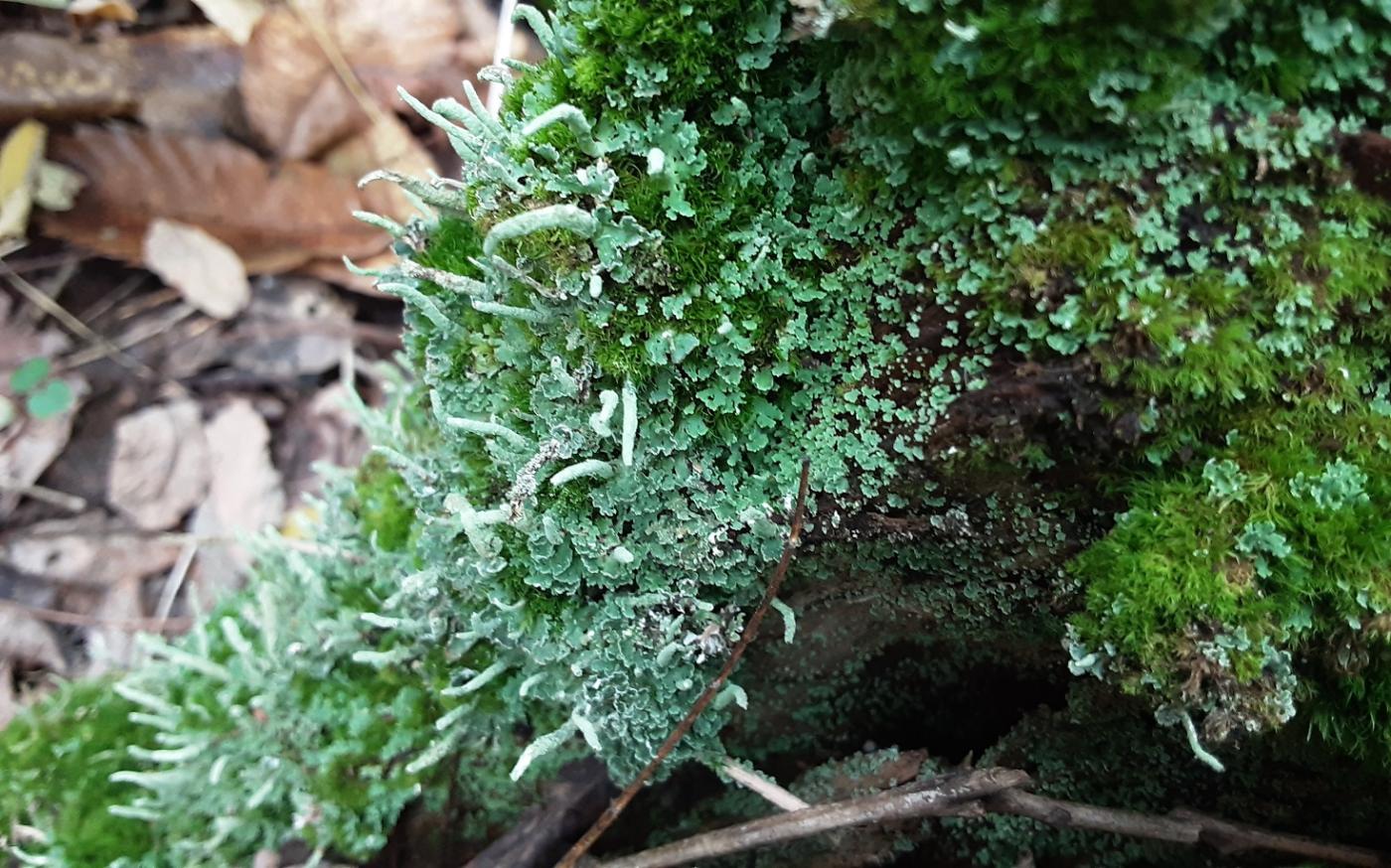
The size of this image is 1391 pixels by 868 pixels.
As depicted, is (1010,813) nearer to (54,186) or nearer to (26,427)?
(26,427)

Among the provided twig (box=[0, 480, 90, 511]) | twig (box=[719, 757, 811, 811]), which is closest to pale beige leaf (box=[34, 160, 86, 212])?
twig (box=[0, 480, 90, 511])

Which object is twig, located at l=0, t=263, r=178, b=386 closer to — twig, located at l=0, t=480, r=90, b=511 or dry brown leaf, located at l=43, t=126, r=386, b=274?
dry brown leaf, located at l=43, t=126, r=386, b=274

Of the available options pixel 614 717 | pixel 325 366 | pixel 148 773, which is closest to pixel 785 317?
pixel 614 717

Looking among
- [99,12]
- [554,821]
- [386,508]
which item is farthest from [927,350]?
[99,12]

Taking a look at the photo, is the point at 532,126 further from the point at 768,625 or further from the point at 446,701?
the point at 446,701

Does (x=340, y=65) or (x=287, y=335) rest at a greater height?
(x=340, y=65)

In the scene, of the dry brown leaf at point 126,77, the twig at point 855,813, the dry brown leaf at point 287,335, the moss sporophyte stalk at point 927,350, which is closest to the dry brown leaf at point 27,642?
the dry brown leaf at point 287,335
